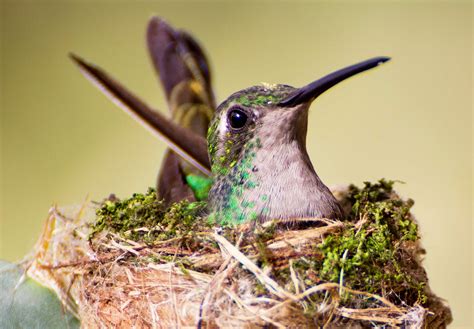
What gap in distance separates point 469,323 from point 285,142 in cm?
221

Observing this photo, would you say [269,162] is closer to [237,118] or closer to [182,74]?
[237,118]

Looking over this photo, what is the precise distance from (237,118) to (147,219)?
0.39 m

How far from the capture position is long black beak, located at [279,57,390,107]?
1.49 metres

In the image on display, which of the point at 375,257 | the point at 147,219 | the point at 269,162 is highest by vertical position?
the point at 269,162

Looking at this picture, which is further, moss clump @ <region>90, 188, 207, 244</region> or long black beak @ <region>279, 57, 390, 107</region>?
moss clump @ <region>90, 188, 207, 244</region>

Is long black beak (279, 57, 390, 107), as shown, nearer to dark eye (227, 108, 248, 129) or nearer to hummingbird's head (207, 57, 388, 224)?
hummingbird's head (207, 57, 388, 224)

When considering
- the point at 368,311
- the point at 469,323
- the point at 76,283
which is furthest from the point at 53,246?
the point at 469,323

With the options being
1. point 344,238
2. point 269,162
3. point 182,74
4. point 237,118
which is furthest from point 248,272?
point 182,74

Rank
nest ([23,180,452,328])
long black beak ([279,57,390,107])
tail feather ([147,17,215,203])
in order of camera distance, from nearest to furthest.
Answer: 1. nest ([23,180,452,328])
2. long black beak ([279,57,390,107])
3. tail feather ([147,17,215,203])

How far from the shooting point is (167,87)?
2475 mm

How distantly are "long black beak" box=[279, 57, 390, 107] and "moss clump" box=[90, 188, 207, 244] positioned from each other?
419mm

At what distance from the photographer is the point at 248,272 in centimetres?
137

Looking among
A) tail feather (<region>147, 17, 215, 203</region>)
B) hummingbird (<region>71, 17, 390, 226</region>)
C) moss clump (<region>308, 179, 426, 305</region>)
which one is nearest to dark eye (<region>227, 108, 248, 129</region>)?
hummingbird (<region>71, 17, 390, 226</region>)

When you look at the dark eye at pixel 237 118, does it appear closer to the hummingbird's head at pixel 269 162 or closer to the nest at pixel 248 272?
the hummingbird's head at pixel 269 162
